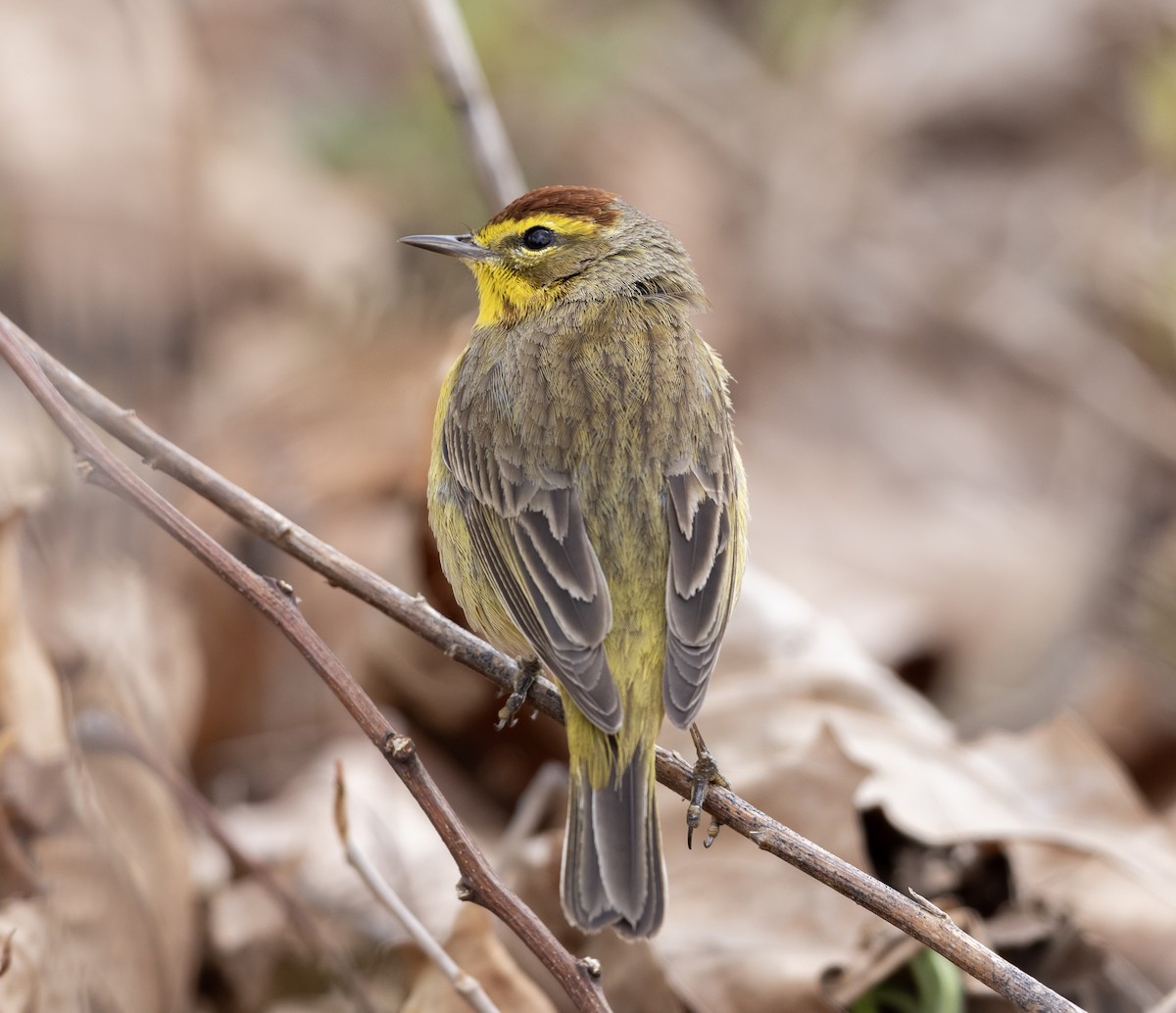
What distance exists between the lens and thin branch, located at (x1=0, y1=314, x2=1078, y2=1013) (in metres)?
3.30

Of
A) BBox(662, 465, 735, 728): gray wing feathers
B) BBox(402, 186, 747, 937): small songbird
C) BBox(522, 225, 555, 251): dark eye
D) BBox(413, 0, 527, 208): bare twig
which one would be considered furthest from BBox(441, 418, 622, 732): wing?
BBox(413, 0, 527, 208): bare twig

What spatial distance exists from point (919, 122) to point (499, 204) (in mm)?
8007

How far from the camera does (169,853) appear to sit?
15.8 ft

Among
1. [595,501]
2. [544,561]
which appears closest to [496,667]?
[544,561]

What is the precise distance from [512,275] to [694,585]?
4.87 ft

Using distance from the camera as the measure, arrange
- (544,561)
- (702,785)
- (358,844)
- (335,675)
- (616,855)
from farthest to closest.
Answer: (358,844)
(544,561)
(702,785)
(616,855)
(335,675)

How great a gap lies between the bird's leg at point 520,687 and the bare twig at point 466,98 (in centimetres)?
222

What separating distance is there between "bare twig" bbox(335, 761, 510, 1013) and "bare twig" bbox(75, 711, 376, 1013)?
73 cm

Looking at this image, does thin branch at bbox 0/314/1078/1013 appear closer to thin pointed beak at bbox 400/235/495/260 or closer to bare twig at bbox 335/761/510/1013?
bare twig at bbox 335/761/510/1013

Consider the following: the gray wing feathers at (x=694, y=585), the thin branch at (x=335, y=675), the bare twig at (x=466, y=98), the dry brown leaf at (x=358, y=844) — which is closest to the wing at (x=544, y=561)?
the gray wing feathers at (x=694, y=585)

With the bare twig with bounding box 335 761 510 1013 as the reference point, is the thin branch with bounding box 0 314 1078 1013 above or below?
above

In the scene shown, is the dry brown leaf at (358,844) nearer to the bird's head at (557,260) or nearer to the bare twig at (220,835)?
the bare twig at (220,835)

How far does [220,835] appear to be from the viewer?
4508 millimetres

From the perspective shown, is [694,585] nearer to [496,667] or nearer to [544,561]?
[544,561]
